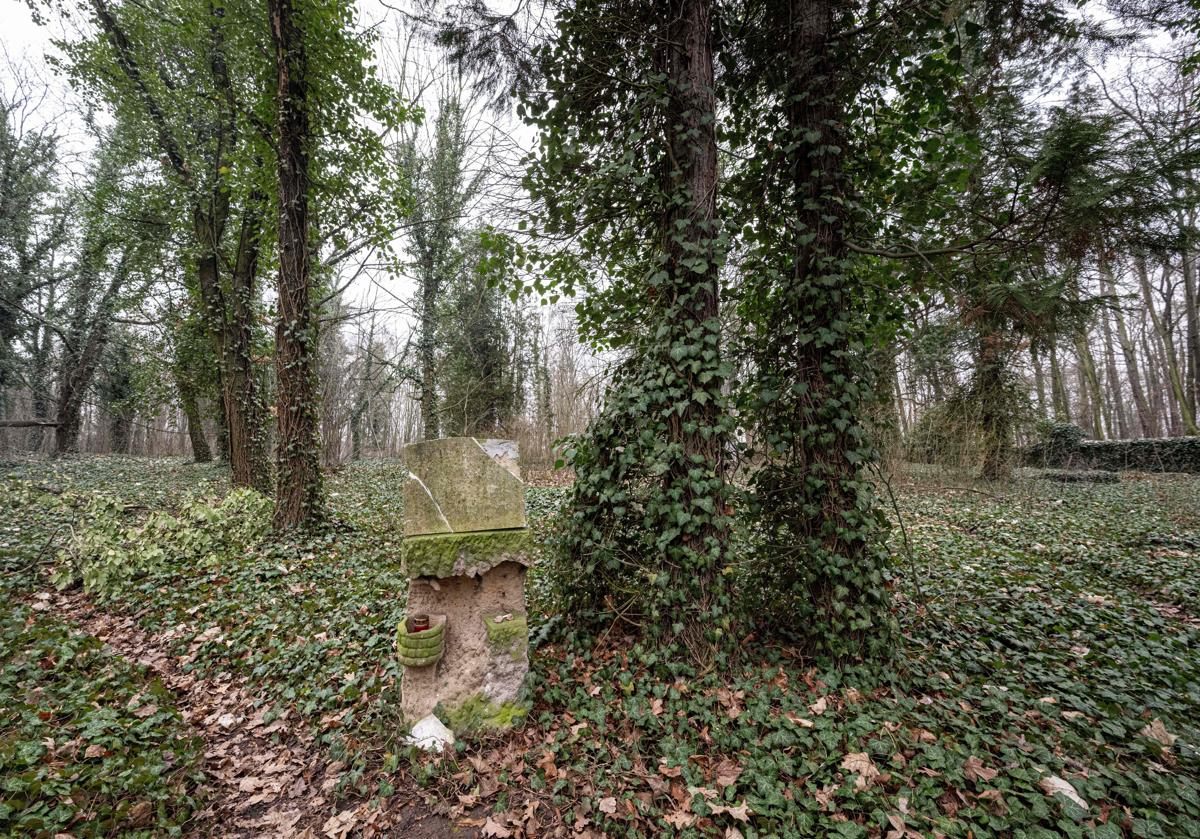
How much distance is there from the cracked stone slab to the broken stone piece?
3.81 ft

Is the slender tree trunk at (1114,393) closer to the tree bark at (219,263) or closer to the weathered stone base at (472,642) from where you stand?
the weathered stone base at (472,642)

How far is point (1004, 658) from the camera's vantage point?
332 centimetres

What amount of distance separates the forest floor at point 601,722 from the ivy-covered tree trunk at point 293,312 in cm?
158

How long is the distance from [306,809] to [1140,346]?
32573 mm

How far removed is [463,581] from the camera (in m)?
2.97

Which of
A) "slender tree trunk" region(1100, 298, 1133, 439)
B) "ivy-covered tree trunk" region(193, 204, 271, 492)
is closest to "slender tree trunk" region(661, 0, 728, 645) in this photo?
"ivy-covered tree trunk" region(193, 204, 271, 492)

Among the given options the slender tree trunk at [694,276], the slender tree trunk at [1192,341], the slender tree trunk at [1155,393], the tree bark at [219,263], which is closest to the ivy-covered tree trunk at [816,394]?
the slender tree trunk at [694,276]

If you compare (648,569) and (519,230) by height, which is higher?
(519,230)

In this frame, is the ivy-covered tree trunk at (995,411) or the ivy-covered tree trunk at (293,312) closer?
the ivy-covered tree trunk at (293,312)

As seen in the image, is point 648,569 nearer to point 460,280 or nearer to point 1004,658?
point 1004,658

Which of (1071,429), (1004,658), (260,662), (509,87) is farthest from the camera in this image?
(1071,429)

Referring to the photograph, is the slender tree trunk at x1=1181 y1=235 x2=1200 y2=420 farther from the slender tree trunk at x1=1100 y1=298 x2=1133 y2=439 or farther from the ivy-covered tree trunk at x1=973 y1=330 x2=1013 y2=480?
the ivy-covered tree trunk at x1=973 y1=330 x2=1013 y2=480

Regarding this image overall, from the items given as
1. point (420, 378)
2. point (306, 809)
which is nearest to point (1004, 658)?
point (306, 809)

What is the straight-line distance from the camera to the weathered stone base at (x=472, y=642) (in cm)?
287
